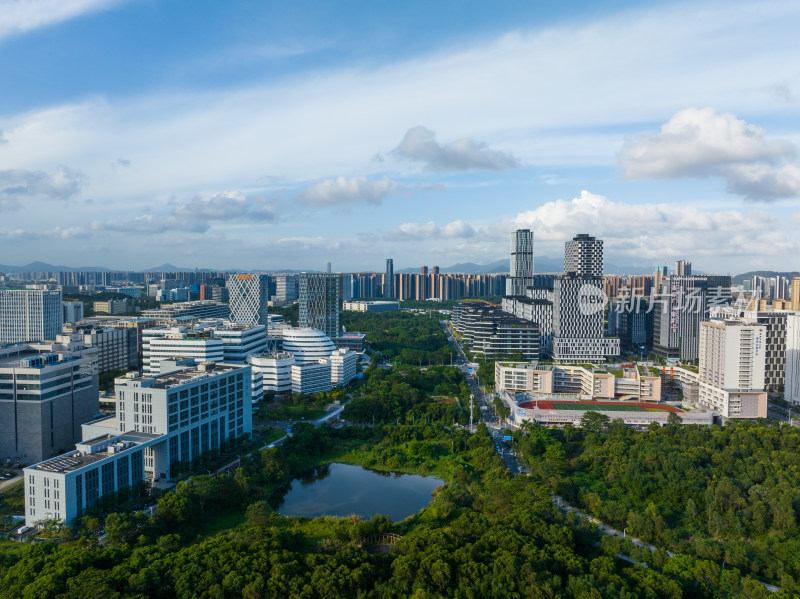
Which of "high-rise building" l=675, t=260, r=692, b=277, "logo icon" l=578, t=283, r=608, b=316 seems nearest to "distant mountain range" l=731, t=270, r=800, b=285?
"high-rise building" l=675, t=260, r=692, b=277

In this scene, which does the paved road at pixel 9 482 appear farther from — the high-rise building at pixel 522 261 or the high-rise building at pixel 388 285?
the high-rise building at pixel 388 285

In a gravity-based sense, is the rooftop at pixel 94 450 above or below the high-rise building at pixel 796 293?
below

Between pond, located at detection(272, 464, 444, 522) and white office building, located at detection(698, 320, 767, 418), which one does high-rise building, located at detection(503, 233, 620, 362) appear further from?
pond, located at detection(272, 464, 444, 522)

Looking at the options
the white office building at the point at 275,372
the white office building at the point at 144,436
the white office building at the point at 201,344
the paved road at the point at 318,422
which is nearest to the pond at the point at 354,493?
the paved road at the point at 318,422

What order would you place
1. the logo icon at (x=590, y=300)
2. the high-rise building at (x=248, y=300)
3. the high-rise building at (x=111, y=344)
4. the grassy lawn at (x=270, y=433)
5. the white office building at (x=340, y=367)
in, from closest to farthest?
the grassy lawn at (x=270, y=433)
the white office building at (x=340, y=367)
the high-rise building at (x=111, y=344)
the logo icon at (x=590, y=300)
the high-rise building at (x=248, y=300)

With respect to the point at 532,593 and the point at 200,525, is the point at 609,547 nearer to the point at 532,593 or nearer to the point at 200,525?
the point at 532,593

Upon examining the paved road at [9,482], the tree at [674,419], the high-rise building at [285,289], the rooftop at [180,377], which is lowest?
the paved road at [9,482]

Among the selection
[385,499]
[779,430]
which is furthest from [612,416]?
[385,499]
